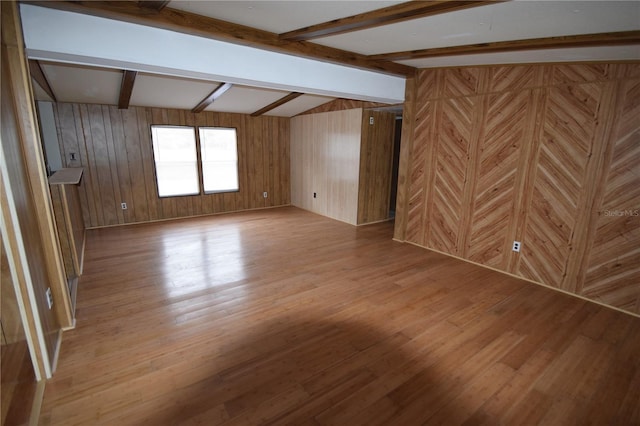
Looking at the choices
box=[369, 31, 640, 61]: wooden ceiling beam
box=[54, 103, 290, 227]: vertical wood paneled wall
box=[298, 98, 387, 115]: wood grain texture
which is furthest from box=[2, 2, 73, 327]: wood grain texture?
box=[298, 98, 387, 115]: wood grain texture

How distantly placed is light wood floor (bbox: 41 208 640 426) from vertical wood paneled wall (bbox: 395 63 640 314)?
390 mm

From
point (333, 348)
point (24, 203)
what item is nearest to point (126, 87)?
point (24, 203)

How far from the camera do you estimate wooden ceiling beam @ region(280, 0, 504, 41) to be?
6.37ft

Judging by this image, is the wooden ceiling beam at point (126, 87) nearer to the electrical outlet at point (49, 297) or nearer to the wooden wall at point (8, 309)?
the electrical outlet at point (49, 297)

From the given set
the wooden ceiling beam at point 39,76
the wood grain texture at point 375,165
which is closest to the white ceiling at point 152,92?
the wooden ceiling beam at point 39,76

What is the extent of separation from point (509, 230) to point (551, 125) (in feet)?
4.12

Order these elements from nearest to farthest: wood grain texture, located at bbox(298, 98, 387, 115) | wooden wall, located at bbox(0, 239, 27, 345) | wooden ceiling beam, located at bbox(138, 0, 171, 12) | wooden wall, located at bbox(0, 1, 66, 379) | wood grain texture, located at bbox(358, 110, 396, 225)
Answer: wooden wall, located at bbox(0, 239, 27, 345) → wooden wall, located at bbox(0, 1, 66, 379) → wooden ceiling beam, located at bbox(138, 0, 171, 12) → wood grain texture, located at bbox(298, 98, 387, 115) → wood grain texture, located at bbox(358, 110, 396, 225)

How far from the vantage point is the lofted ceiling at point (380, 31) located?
2.01 m

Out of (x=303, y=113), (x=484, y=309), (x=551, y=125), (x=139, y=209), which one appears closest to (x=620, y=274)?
(x=484, y=309)

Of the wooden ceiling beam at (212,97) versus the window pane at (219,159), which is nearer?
the wooden ceiling beam at (212,97)

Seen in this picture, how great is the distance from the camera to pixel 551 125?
10.3ft

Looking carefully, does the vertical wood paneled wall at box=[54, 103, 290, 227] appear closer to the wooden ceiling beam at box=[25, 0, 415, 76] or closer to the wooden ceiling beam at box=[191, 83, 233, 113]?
the wooden ceiling beam at box=[191, 83, 233, 113]

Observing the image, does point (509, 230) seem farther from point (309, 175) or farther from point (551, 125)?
point (309, 175)

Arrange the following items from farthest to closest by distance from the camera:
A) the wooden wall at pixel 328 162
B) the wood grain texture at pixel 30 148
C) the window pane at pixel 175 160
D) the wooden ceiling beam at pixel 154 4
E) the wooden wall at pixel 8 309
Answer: the window pane at pixel 175 160 → the wooden wall at pixel 328 162 → the wooden ceiling beam at pixel 154 4 → the wood grain texture at pixel 30 148 → the wooden wall at pixel 8 309
